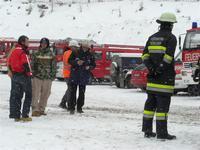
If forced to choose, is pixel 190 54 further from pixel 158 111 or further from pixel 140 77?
pixel 158 111

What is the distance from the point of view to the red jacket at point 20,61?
37.9 ft

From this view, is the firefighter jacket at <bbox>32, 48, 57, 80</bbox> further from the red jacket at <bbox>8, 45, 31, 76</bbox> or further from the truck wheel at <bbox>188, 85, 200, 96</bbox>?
the truck wheel at <bbox>188, 85, 200, 96</bbox>

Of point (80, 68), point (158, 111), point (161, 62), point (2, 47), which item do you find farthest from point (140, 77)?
point (2, 47)

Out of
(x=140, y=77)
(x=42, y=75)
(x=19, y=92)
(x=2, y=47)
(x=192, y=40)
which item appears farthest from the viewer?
(x=2, y=47)

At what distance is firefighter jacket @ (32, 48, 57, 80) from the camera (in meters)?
12.9

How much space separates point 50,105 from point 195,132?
6321 millimetres

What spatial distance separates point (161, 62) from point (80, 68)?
4357 mm

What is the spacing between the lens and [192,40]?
20047mm

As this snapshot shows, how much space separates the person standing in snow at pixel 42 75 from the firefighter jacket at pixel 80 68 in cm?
57

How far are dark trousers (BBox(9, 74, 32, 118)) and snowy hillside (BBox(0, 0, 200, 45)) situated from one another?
84.3 ft

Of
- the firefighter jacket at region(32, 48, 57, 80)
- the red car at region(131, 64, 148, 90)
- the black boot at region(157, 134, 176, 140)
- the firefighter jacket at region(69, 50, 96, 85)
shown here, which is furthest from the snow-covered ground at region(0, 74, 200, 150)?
the red car at region(131, 64, 148, 90)

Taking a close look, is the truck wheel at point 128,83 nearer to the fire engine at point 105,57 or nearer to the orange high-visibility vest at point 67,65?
the fire engine at point 105,57

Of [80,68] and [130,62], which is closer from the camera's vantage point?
[80,68]

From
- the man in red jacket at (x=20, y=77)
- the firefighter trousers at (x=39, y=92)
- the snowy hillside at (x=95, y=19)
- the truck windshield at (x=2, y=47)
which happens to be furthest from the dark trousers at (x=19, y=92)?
the truck windshield at (x=2, y=47)
